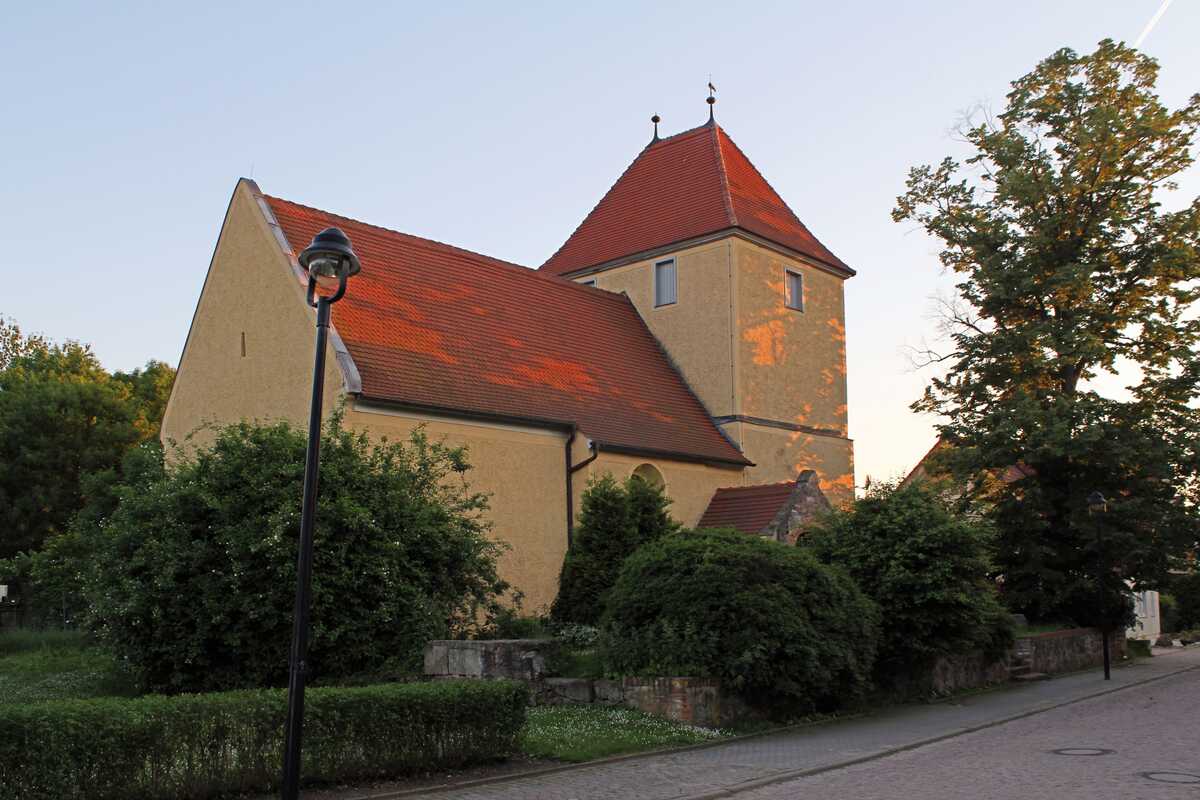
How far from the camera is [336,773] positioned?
31.8 feet

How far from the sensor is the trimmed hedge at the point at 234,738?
7.98 metres

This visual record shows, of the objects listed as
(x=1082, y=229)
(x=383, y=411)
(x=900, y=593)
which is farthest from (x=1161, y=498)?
(x=383, y=411)

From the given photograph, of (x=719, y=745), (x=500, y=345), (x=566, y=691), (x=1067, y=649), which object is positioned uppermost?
(x=500, y=345)

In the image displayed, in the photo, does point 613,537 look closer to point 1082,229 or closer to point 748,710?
point 748,710

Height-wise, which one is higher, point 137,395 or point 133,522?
point 137,395

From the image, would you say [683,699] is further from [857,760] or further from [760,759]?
[857,760]

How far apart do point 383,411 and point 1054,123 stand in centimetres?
1827

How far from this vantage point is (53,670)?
17.8 m

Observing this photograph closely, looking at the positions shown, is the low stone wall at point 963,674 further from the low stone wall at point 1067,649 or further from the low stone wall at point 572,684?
the low stone wall at point 572,684

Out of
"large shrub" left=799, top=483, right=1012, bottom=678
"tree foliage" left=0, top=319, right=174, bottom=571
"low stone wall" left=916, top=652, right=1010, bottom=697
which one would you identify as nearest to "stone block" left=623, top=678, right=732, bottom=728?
"large shrub" left=799, top=483, right=1012, bottom=678

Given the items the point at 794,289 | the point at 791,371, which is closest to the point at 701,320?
the point at 791,371

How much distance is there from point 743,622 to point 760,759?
233 cm

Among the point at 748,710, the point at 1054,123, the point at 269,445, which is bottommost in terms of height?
the point at 748,710

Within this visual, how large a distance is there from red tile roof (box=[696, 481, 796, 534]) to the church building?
0.05 metres
